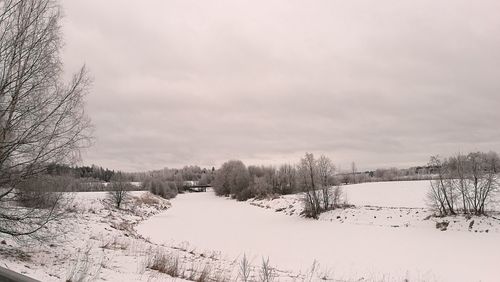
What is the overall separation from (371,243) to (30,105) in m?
28.6

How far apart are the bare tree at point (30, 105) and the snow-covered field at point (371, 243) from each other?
12.2 m

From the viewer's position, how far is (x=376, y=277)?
21.6 metres

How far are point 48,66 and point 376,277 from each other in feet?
57.5

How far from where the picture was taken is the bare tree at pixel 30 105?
40.2ft

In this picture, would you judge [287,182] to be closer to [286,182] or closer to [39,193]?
[286,182]

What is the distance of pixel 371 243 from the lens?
34.5 meters

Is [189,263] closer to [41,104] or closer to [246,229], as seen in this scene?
[41,104]

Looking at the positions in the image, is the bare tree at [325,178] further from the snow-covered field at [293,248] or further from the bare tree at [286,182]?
the bare tree at [286,182]

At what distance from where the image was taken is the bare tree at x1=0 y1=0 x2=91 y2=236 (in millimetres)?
12258

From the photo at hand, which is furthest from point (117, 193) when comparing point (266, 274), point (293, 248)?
point (266, 274)

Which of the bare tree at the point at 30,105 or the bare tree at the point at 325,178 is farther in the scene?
the bare tree at the point at 325,178

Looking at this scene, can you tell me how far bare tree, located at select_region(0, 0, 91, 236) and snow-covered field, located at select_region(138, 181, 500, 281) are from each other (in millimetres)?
Answer: 12197

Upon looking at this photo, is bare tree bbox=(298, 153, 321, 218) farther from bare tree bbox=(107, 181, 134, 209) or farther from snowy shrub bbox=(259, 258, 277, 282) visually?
snowy shrub bbox=(259, 258, 277, 282)

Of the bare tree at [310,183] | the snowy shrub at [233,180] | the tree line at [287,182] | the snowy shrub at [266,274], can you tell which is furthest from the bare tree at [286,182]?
the snowy shrub at [266,274]
